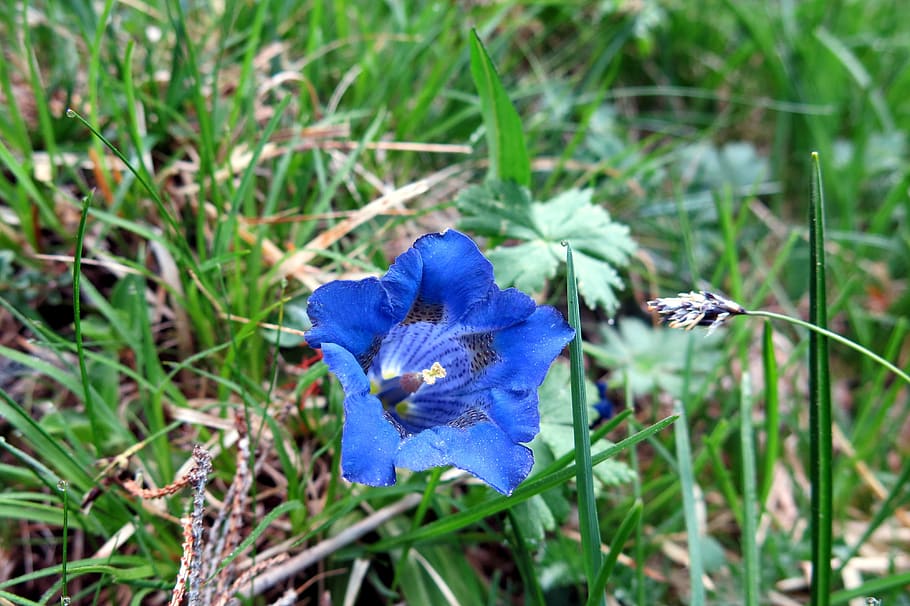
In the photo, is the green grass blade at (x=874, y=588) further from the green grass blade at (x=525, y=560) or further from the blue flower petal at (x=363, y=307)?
the blue flower petal at (x=363, y=307)

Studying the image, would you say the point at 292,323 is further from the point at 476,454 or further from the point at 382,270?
the point at 476,454

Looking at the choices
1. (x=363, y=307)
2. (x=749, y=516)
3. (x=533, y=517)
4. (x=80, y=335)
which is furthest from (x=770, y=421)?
(x=80, y=335)

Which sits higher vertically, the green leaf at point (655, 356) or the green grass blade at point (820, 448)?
the green grass blade at point (820, 448)

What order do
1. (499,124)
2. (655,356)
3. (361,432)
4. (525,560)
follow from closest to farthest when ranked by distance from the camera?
(361,432), (525,560), (499,124), (655,356)

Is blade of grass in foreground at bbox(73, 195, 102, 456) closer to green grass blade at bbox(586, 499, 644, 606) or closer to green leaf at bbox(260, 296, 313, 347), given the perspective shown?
green leaf at bbox(260, 296, 313, 347)

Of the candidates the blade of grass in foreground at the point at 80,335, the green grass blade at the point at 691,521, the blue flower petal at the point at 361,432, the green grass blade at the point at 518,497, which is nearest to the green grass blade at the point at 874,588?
the green grass blade at the point at 691,521

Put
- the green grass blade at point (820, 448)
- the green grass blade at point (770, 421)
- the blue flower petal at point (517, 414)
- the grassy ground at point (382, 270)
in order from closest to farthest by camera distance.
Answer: the blue flower petal at point (517, 414) → the green grass blade at point (820, 448) → the grassy ground at point (382, 270) → the green grass blade at point (770, 421)
